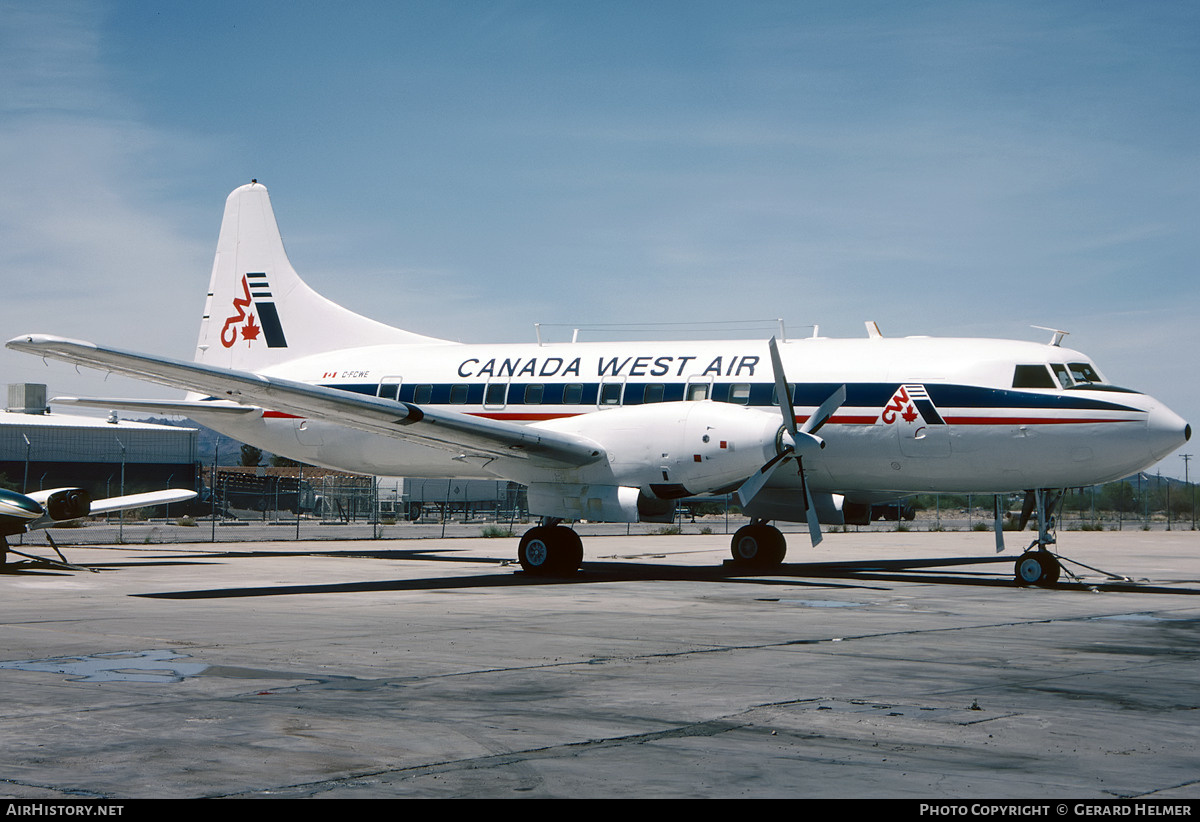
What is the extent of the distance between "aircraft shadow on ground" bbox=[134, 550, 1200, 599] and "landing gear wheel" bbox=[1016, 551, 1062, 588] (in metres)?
0.25

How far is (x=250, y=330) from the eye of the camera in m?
27.8

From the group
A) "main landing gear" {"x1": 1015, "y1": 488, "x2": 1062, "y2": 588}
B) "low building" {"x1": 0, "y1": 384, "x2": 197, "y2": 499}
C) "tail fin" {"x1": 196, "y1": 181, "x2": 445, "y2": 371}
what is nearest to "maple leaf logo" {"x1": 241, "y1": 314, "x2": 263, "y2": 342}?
"tail fin" {"x1": 196, "y1": 181, "x2": 445, "y2": 371}

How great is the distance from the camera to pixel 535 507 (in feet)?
69.5

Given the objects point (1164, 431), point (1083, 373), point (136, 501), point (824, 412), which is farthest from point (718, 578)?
point (136, 501)

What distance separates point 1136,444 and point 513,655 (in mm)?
12379

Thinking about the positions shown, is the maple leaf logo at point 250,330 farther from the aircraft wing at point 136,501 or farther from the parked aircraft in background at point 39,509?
the parked aircraft in background at point 39,509

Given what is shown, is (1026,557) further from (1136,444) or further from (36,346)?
(36,346)

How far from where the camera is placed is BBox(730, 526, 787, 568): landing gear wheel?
24.1 m

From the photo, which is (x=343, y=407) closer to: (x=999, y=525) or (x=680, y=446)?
(x=680, y=446)

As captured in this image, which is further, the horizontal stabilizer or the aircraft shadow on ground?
the horizontal stabilizer

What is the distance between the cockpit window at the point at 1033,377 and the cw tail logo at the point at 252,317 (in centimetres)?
1641

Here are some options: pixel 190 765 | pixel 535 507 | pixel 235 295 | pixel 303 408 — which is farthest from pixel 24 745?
pixel 235 295

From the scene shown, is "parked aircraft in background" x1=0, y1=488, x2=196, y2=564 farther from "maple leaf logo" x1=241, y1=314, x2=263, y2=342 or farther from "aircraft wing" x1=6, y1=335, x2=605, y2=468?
"maple leaf logo" x1=241, y1=314, x2=263, y2=342

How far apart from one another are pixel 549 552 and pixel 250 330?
10.8 m
